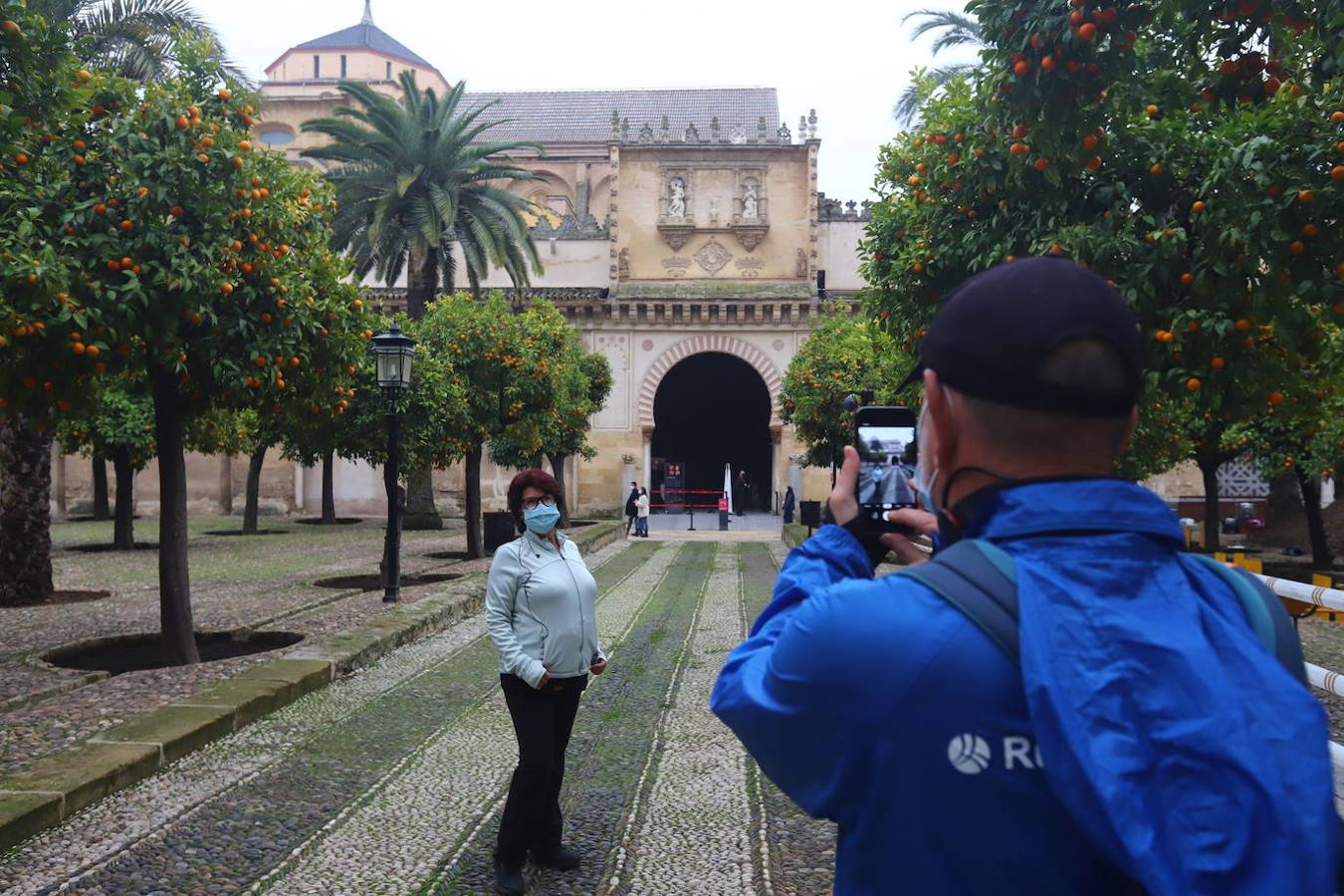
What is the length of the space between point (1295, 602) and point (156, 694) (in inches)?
296

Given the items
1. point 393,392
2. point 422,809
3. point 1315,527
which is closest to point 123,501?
point 393,392

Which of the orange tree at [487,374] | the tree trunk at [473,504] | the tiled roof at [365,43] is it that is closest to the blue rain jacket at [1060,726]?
the orange tree at [487,374]

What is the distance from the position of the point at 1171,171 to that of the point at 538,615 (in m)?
5.26

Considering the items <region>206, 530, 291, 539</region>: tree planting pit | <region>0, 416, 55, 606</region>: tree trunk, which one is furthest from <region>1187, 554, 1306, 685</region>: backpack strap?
<region>206, 530, 291, 539</region>: tree planting pit

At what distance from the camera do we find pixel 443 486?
36719mm

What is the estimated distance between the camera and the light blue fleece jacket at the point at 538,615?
4391mm

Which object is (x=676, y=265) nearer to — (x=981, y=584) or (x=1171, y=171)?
(x=1171, y=171)

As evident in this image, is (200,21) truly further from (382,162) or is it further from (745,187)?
(745,187)

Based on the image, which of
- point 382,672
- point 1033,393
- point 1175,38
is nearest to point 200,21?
point 382,672

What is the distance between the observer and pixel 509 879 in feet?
13.6

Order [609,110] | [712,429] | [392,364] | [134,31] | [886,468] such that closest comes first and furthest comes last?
[886,468]
[392,364]
[134,31]
[712,429]
[609,110]

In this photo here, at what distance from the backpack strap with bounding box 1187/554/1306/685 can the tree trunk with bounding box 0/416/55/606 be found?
13.7 metres

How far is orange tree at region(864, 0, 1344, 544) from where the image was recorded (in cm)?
588

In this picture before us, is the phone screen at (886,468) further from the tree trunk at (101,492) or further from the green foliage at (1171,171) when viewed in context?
the tree trunk at (101,492)
